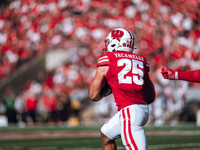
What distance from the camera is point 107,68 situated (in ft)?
13.1

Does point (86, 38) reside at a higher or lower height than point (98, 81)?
higher

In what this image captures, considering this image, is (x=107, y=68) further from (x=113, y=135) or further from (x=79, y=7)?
(x=79, y=7)

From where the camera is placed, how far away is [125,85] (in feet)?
13.0

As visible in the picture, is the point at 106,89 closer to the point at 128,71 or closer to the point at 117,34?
the point at 128,71

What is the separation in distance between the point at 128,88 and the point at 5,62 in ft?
60.9

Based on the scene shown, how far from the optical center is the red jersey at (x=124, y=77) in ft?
13.0

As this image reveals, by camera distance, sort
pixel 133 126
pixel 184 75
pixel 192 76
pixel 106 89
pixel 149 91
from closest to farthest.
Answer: pixel 192 76, pixel 184 75, pixel 133 126, pixel 106 89, pixel 149 91

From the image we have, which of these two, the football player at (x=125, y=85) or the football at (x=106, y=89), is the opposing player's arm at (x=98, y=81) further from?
the football at (x=106, y=89)

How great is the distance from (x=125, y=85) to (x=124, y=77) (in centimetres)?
7

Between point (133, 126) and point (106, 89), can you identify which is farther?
point (106, 89)

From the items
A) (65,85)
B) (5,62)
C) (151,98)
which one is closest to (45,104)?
(65,85)

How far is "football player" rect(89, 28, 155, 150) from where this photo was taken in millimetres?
3871

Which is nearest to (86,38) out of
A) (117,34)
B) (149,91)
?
(149,91)

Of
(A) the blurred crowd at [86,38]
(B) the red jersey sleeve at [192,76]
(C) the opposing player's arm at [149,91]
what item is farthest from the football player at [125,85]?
(A) the blurred crowd at [86,38]
